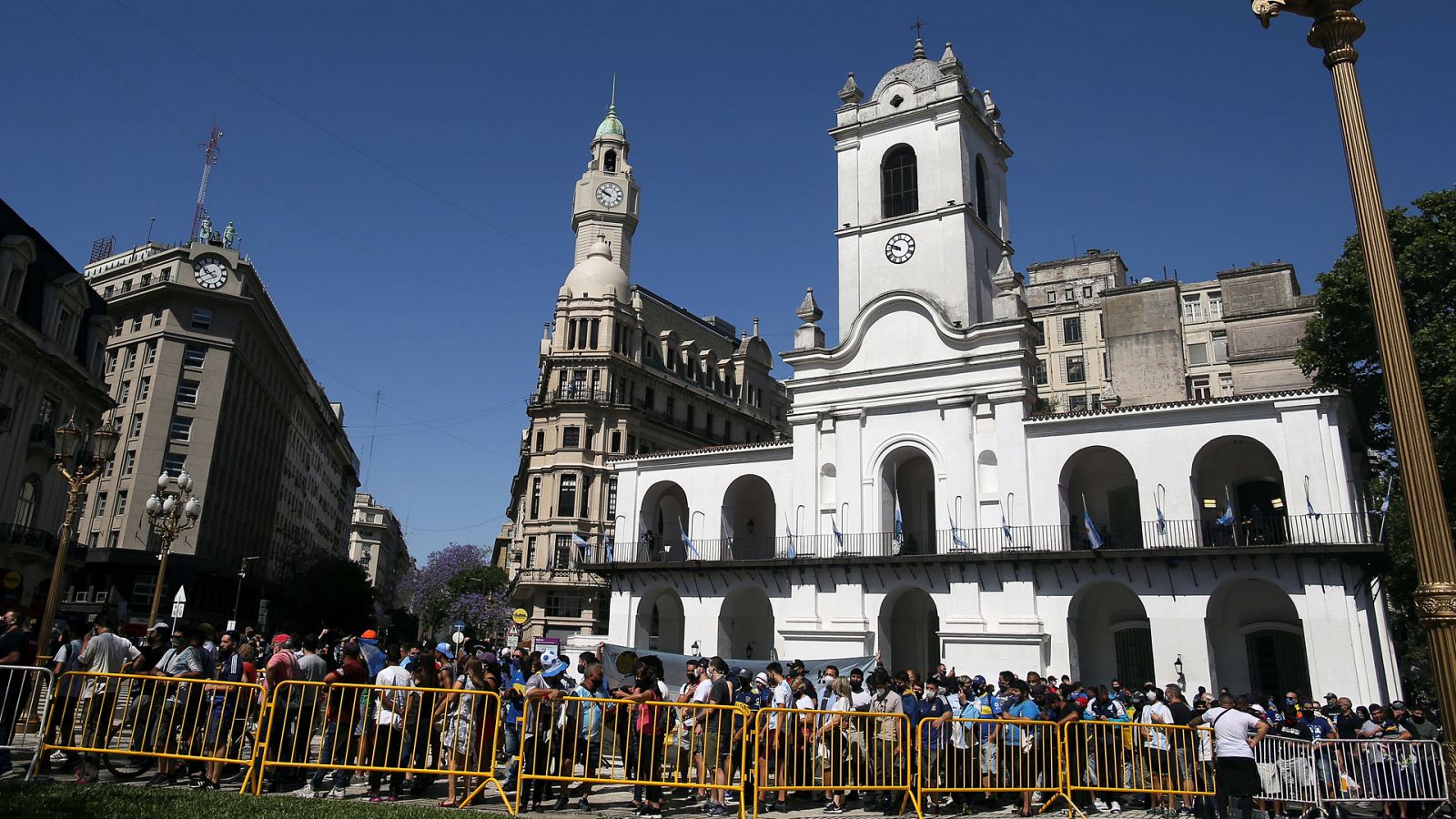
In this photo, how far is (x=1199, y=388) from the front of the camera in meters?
54.8

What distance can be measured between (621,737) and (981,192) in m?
A: 29.4

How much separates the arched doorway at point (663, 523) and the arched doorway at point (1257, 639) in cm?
1855

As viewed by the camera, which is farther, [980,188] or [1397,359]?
[980,188]

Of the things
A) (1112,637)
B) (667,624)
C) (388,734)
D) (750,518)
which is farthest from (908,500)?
(388,734)

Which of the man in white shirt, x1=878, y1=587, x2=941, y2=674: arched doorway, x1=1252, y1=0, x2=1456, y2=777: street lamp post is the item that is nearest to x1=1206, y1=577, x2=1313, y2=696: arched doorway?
x1=878, y1=587, x2=941, y2=674: arched doorway

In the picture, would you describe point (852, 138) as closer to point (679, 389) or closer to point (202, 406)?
point (679, 389)

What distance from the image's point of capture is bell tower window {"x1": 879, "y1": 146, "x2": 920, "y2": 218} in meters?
36.0

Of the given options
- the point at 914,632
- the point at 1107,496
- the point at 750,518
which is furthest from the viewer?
the point at 750,518

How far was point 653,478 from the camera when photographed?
1485 inches

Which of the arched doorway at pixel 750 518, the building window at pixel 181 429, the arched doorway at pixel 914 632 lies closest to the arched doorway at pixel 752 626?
the arched doorway at pixel 750 518

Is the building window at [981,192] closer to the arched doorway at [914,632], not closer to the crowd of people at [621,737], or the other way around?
the arched doorway at [914,632]

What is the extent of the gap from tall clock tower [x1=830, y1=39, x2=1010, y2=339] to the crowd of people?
21858mm

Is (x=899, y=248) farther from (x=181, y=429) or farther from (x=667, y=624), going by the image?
(x=181, y=429)

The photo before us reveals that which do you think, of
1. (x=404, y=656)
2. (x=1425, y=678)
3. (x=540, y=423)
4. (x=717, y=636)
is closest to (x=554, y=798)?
(x=404, y=656)
